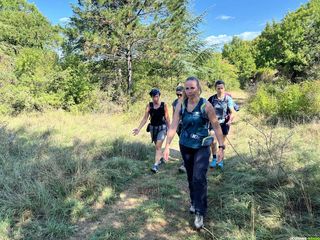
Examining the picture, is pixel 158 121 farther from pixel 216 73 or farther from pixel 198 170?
pixel 216 73

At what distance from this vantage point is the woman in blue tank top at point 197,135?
10.8 feet

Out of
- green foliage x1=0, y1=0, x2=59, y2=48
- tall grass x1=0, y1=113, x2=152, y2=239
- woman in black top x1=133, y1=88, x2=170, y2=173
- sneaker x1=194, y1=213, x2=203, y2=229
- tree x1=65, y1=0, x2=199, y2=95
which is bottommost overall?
sneaker x1=194, y1=213, x2=203, y2=229

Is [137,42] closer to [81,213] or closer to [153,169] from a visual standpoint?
[153,169]

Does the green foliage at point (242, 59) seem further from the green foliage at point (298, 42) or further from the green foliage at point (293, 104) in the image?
the green foliage at point (293, 104)

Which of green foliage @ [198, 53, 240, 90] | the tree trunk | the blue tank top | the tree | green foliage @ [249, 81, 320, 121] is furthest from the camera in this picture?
green foliage @ [198, 53, 240, 90]

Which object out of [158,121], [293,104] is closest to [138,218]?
[158,121]

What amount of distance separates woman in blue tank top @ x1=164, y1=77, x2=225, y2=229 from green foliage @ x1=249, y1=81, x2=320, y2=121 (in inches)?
231

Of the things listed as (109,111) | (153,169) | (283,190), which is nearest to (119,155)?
(153,169)

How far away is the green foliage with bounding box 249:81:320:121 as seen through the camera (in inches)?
332

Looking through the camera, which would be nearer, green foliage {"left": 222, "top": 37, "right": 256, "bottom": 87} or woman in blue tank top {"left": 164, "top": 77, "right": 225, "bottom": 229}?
woman in blue tank top {"left": 164, "top": 77, "right": 225, "bottom": 229}

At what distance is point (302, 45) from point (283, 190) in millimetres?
14364

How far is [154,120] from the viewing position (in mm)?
5531

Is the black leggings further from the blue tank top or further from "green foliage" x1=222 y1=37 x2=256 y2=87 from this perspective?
"green foliage" x1=222 y1=37 x2=256 y2=87

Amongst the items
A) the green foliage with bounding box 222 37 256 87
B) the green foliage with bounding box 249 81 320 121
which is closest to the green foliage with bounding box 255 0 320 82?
the green foliage with bounding box 249 81 320 121
